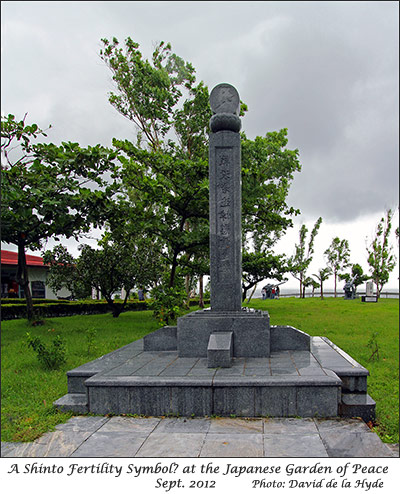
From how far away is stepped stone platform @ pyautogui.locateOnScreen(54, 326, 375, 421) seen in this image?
159 inches

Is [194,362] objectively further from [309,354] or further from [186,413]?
[309,354]

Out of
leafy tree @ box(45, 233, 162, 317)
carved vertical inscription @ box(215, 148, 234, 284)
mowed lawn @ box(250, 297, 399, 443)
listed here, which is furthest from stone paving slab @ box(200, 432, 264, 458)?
leafy tree @ box(45, 233, 162, 317)

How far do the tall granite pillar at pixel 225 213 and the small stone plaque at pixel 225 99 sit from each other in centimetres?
2

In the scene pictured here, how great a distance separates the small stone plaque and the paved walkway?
470cm

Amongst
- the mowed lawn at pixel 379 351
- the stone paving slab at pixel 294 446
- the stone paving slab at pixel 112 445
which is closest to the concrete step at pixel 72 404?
the stone paving slab at pixel 112 445

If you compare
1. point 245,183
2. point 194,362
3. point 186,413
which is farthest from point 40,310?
point 186,413

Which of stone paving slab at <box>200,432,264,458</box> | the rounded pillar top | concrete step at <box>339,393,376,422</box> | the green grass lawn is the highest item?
the rounded pillar top

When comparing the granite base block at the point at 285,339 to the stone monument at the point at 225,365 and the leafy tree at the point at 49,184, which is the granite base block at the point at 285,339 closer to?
the stone monument at the point at 225,365

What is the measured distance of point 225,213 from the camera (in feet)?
20.7

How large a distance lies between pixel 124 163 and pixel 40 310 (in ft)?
29.3

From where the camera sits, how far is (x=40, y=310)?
52.9 feet

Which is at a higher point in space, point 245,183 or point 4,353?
point 245,183

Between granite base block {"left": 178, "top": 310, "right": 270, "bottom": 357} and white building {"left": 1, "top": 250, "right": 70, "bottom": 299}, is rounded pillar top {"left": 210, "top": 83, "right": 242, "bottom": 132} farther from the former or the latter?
white building {"left": 1, "top": 250, "right": 70, "bottom": 299}

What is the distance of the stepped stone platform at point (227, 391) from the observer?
4.04m
